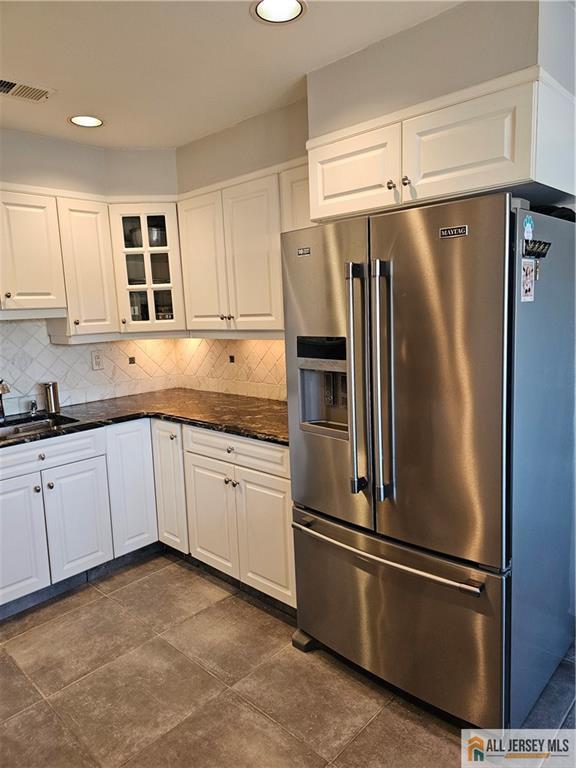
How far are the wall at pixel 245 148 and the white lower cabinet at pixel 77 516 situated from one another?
5.70 feet

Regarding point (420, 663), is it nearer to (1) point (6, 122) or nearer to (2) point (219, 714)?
(2) point (219, 714)

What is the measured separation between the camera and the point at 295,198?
255 centimetres

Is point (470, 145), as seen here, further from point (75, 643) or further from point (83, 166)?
point (75, 643)

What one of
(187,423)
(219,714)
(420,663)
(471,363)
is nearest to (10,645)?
(219,714)

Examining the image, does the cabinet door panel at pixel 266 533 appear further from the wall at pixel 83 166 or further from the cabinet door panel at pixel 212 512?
the wall at pixel 83 166

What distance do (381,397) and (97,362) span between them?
2.33 m

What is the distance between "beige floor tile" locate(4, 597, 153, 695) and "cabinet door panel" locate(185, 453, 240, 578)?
50 centimetres

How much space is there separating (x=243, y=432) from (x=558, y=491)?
4.51ft

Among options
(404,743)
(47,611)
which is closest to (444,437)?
(404,743)

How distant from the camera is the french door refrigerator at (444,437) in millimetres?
1582

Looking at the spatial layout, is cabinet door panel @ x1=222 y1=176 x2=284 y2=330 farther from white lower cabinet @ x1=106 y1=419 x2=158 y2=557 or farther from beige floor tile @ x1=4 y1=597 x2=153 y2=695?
beige floor tile @ x1=4 y1=597 x2=153 y2=695

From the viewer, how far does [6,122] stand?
2.67 metres

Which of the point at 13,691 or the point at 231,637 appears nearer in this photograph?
the point at 13,691

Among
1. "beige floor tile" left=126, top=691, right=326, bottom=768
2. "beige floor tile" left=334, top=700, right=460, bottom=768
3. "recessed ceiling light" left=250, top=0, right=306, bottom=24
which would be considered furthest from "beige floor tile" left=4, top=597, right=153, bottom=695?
"recessed ceiling light" left=250, top=0, right=306, bottom=24
